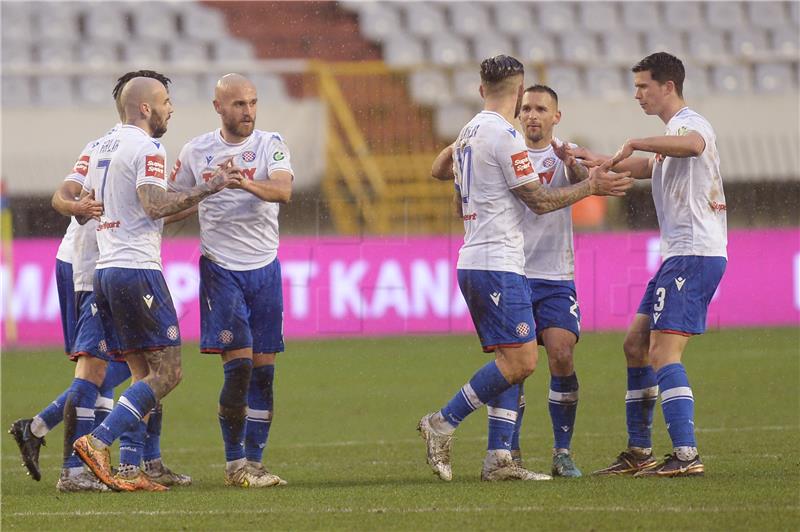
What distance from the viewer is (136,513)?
6.40 meters

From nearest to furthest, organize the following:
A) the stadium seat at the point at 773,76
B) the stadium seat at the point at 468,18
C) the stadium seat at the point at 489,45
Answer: the stadium seat at the point at 773,76
the stadium seat at the point at 489,45
the stadium seat at the point at 468,18

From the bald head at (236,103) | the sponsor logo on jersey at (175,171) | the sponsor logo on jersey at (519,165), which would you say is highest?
the bald head at (236,103)

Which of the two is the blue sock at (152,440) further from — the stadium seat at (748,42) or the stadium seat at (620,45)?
the stadium seat at (748,42)

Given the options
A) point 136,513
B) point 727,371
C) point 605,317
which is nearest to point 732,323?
point 605,317

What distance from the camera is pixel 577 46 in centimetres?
2391

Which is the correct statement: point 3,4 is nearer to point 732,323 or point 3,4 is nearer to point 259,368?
point 732,323

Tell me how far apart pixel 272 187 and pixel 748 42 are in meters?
18.8

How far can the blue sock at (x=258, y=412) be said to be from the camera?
25.6ft

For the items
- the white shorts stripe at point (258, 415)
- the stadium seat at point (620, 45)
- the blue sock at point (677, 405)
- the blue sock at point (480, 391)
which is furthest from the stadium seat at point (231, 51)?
the blue sock at point (677, 405)

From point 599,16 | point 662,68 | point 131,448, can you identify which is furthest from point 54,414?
point 599,16

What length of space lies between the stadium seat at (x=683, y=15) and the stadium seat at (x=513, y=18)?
246 centimetres

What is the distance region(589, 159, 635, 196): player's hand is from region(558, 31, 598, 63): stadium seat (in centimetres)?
1670

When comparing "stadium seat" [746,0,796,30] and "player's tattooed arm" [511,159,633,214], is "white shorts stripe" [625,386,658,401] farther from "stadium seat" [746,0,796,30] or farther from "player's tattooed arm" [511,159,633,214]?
"stadium seat" [746,0,796,30]

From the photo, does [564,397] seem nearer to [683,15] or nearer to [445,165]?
[445,165]
